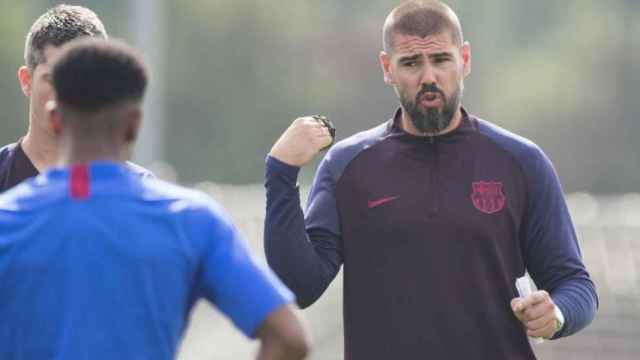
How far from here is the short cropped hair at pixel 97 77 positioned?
12.1ft

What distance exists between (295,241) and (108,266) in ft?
5.71

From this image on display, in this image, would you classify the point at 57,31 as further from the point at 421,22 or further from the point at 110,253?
the point at 110,253

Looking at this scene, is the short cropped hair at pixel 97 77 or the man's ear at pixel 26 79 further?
the man's ear at pixel 26 79

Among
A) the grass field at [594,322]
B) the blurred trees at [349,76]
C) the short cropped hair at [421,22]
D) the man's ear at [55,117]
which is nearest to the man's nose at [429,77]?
the short cropped hair at [421,22]

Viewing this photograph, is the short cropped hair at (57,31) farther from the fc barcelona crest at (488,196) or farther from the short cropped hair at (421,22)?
the fc barcelona crest at (488,196)

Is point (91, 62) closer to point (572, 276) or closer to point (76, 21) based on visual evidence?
point (76, 21)

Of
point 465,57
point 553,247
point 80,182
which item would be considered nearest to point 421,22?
point 465,57

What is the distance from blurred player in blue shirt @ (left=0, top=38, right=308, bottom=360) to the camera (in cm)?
363

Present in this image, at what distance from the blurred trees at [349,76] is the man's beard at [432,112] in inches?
479

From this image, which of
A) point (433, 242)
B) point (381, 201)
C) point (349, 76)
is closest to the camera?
point (433, 242)

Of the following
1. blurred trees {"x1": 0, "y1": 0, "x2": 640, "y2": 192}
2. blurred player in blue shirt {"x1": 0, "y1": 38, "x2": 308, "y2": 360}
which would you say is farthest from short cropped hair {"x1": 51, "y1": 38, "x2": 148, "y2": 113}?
blurred trees {"x1": 0, "y1": 0, "x2": 640, "y2": 192}

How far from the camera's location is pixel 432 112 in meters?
5.41

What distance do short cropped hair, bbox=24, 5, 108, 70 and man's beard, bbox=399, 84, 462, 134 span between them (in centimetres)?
99

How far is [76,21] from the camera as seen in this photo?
516 cm
